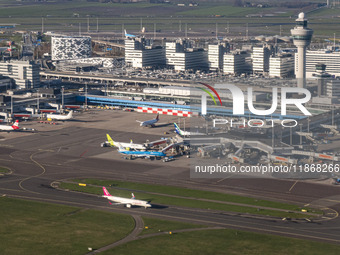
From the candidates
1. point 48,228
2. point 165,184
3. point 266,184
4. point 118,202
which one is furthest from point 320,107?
point 48,228

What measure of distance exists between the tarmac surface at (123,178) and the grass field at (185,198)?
218cm

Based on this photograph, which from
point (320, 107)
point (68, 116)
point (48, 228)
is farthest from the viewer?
point (68, 116)

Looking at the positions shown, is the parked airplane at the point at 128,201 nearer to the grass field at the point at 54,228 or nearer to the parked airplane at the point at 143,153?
the grass field at the point at 54,228

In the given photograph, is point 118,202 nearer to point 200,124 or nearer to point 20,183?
point 20,183

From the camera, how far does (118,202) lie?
108 metres

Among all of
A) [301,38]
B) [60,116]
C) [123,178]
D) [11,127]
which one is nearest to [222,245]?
[123,178]

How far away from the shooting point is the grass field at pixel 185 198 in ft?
341

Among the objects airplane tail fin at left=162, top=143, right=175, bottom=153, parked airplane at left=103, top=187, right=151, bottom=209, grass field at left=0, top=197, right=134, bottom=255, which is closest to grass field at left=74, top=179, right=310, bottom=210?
parked airplane at left=103, top=187, right=151, bottom=209

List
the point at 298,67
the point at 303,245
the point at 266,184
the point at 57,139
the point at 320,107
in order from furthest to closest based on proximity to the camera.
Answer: the point at 298,67 → the point at 57,139 → the point at 320,107 → the point at 266,184 → the point at 303,245

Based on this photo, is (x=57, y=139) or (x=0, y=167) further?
(x=57, y=139)

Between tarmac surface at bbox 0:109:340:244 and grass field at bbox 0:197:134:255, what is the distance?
12.5 feet

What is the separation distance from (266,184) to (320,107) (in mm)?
32175

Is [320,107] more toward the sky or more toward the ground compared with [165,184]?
more toward the sky

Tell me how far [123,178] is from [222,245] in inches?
1408
